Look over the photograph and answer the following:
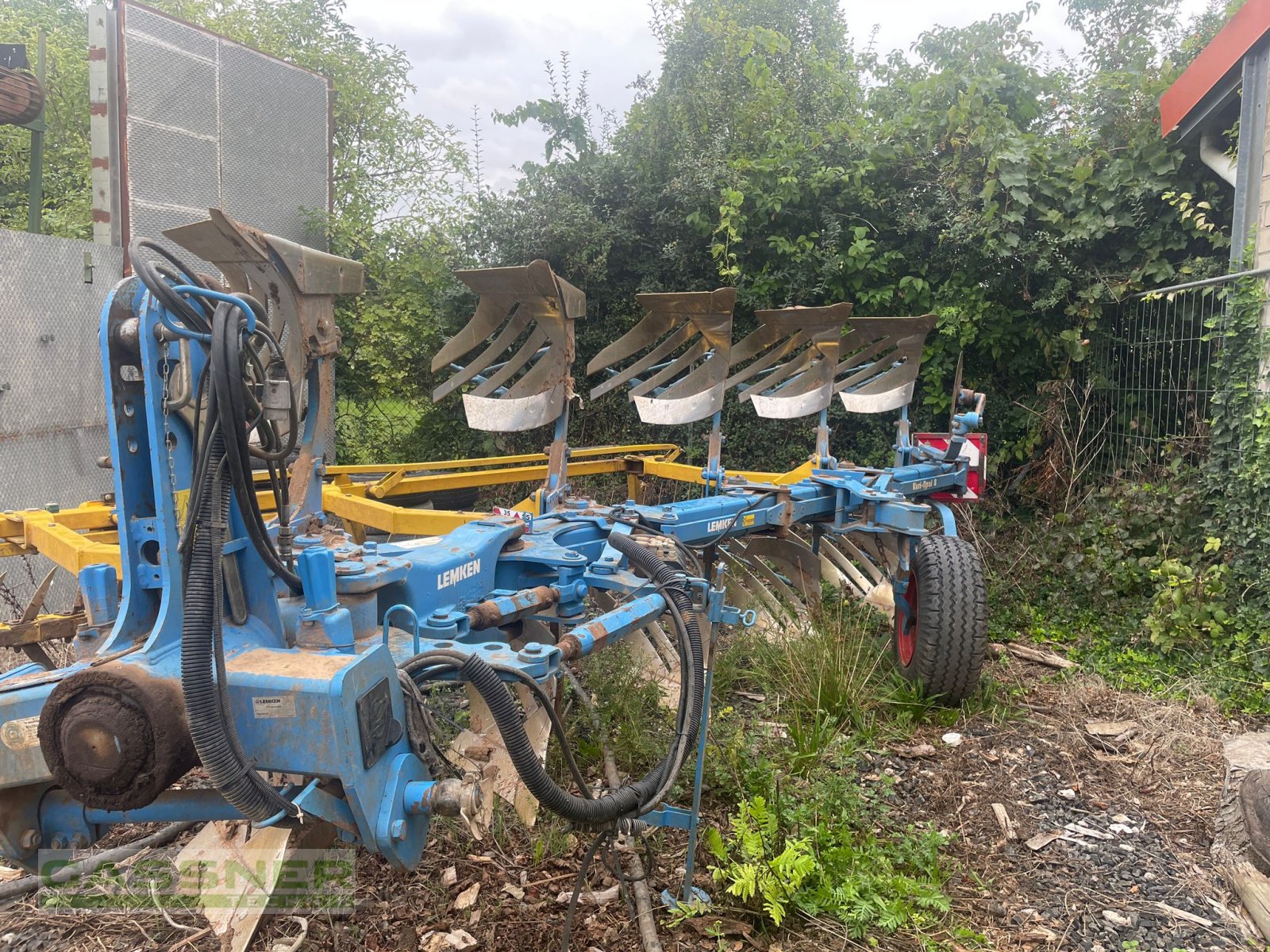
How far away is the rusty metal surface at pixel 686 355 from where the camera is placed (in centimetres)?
414

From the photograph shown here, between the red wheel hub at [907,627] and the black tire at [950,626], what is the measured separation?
0.33 meters

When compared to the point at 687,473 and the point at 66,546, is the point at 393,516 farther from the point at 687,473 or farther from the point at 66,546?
the point at 687,473

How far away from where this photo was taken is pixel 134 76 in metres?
6.82

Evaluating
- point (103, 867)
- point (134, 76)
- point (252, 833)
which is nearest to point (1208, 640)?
point (252, 833)

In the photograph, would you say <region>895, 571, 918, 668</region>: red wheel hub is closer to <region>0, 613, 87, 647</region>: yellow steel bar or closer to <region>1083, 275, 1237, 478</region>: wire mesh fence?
<region>1083, 275, 1237, 478</region>: wire mesh fence

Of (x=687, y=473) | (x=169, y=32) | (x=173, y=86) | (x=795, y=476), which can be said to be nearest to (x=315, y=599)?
(x=687, y=473)

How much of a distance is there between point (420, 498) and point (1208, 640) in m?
4.80

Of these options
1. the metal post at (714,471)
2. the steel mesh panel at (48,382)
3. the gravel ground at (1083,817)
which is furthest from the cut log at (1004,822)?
the steel mesh panel at (48,382)

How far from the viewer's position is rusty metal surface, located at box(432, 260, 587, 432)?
3.41 meters

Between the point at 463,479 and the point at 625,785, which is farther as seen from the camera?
the point at 463,479

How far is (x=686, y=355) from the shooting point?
14.9 feet

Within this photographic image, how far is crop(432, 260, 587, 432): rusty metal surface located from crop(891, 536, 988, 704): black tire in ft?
6.81

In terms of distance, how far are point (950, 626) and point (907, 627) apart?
1.85ft

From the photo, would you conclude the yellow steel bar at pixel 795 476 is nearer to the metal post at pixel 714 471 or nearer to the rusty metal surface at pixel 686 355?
the metal post at pixel 714 471
